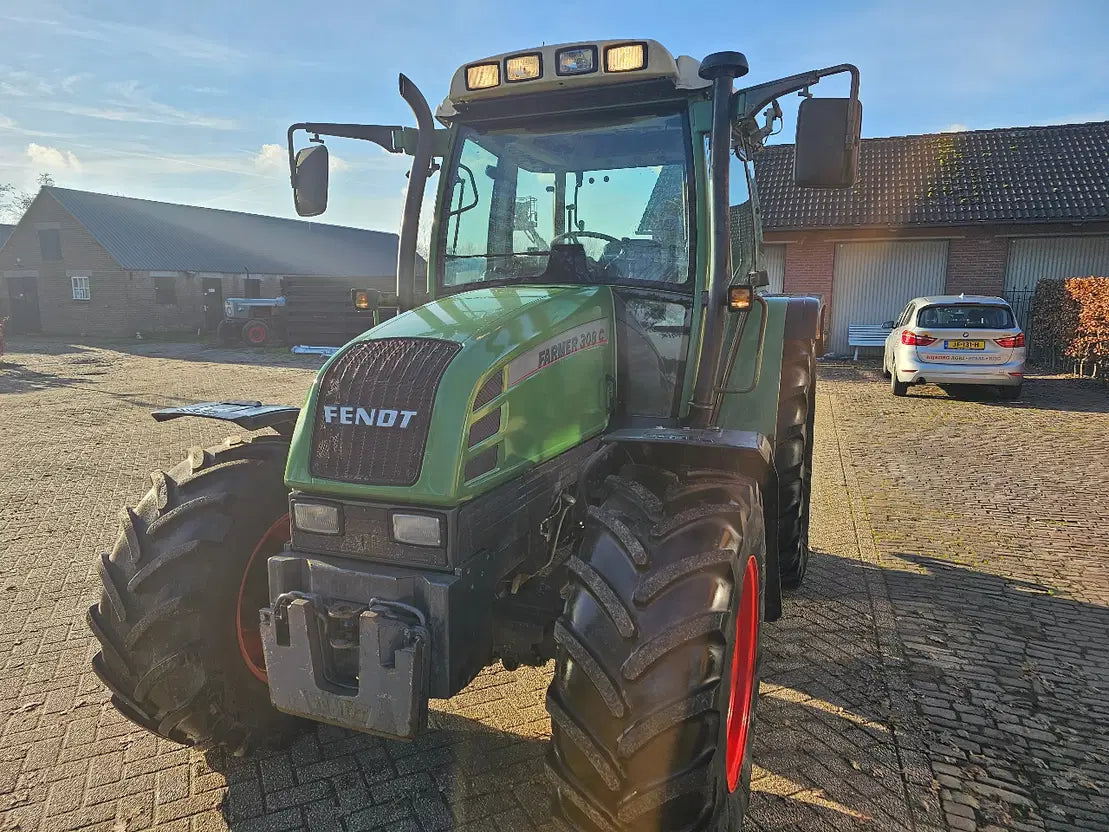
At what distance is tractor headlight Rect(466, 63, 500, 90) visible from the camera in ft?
10.7

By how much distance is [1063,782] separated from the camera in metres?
2.94

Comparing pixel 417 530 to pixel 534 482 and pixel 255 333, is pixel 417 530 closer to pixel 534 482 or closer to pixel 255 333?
pixel 534 482

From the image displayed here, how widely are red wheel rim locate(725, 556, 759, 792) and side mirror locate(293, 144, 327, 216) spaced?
2.50 meters

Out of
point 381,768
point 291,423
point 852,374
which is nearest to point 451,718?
point 381,768

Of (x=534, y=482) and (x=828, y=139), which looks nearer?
(x=534, y=482)

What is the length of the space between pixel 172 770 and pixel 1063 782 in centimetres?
332

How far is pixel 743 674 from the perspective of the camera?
2.75m

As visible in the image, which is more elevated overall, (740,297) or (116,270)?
(116,270)

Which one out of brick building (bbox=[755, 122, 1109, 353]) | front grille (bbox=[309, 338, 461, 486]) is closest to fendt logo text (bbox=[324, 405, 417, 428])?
front grille (bbox=[309, 338, 461, 486])

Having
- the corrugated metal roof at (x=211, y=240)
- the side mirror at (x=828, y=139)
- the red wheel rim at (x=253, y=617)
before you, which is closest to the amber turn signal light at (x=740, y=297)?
the side mirror at (x=828, y=139)

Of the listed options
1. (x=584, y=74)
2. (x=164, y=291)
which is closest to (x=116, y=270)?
(x=164, y=291)

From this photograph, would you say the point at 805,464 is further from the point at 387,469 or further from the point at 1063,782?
the point at 387,469

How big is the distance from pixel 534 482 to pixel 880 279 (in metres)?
18.3

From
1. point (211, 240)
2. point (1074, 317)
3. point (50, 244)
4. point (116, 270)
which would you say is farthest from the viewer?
point (211, 240)
